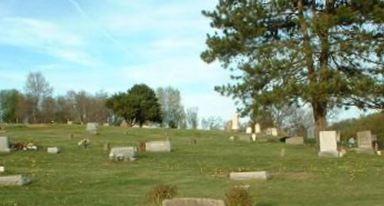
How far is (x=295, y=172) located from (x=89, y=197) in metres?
8.34

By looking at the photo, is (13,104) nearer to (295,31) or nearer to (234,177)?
(295,31)

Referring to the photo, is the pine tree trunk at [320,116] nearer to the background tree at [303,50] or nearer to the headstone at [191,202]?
the background tree at [303,50]

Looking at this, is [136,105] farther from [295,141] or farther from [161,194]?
[161,194]

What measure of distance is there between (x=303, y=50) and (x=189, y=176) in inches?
615

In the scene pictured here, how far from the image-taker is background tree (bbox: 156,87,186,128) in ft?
352

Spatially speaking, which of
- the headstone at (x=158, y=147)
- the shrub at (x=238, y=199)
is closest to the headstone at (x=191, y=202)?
the shrub at (x=238, y=199)

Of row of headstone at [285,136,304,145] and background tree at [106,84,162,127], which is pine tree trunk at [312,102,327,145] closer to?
row of headstone at [285,136,304,145]

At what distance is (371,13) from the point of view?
→ 3528cm

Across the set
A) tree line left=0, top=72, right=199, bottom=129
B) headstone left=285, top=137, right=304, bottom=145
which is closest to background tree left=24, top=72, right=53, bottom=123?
tree line left=0, top=72, right=199, bottom=129

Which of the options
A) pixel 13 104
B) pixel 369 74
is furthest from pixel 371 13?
pixel 13 104

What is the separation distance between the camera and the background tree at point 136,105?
76.1m

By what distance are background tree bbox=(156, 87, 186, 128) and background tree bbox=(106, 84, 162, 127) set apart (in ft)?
84.1

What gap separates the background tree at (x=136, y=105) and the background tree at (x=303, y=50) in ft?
125

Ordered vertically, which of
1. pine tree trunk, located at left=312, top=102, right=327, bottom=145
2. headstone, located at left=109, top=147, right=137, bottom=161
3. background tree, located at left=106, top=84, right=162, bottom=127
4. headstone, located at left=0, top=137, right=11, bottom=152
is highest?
background tree, located at left=106, top=84, right=162, bottom=127
